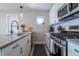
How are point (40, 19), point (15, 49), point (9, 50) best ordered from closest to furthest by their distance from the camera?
point (9, 50) → point (15, 49) → point (40, 19)

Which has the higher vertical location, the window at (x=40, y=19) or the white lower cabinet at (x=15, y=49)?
the window at (x=40, y=19)

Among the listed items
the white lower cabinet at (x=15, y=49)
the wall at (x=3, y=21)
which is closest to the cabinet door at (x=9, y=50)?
the white lower cabinet at (x=15, y=49)

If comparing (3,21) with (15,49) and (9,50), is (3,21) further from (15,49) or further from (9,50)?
(9,50)

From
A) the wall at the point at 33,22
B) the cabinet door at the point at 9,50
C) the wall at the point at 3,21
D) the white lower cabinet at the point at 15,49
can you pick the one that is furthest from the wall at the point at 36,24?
the cabinet door at the point at 9,50

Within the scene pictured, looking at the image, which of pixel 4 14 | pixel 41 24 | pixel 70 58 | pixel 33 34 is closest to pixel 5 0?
pixel 70 58

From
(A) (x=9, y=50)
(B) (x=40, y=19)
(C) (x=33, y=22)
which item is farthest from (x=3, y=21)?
(A) (x=9, y=50)

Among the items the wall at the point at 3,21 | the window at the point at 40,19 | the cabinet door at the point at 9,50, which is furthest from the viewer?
the window at the point at 40,19

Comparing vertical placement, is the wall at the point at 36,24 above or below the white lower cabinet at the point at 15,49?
above

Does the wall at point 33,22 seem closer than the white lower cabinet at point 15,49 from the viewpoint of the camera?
No

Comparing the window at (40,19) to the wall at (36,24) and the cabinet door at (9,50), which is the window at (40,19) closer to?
the wall at (36,24)

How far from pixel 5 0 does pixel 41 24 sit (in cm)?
270

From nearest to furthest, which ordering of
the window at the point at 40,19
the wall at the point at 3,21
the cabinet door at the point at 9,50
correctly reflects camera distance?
the cabinet door at the point at 9,50 → the wall at the point at 3,21 → the window at the point at 40,19

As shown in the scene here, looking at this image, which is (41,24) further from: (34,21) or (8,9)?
(8,9)

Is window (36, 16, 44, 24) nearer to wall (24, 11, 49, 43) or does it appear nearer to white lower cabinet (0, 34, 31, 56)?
wall (24, 11, 49, 43)
